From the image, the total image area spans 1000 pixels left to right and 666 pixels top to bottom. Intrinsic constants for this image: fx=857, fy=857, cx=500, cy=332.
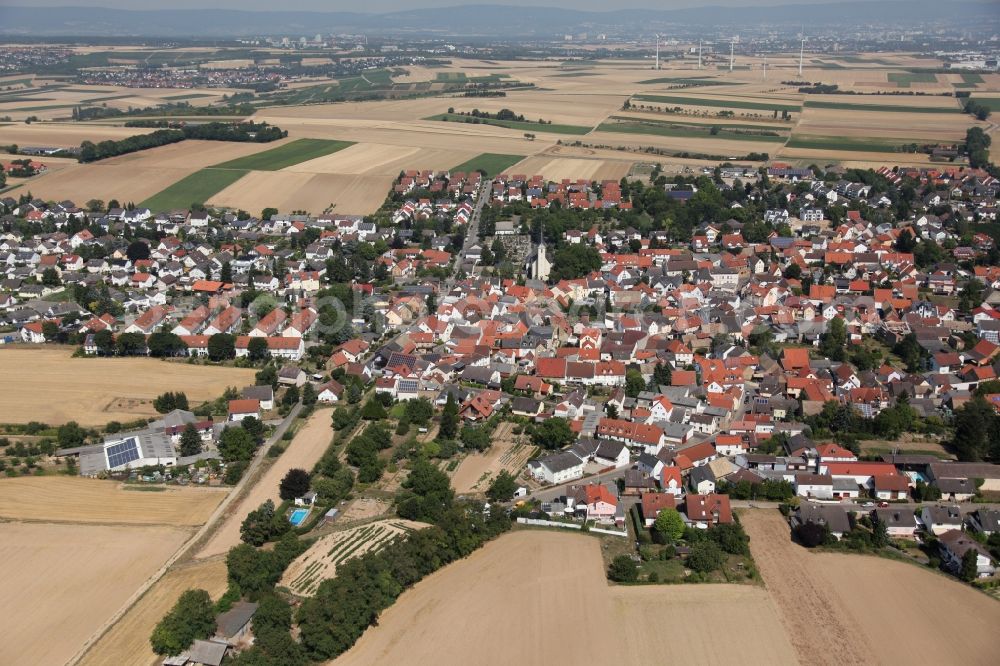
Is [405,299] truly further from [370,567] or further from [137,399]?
[370,567]

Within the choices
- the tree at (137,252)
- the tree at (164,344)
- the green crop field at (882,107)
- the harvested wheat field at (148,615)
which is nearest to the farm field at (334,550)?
the harvested wheat field at (148,615)

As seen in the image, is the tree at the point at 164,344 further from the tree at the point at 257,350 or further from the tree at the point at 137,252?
the tree at the point at 137,252

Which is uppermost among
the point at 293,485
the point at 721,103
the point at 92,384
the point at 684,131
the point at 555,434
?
the point at 721,103

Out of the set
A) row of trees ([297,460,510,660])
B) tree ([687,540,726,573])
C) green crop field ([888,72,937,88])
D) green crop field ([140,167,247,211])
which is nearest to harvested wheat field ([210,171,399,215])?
green crop field ([140,167,247,211])

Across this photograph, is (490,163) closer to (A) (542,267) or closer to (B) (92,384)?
(A) (542,267)

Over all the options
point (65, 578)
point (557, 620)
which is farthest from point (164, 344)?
point (557, 620)

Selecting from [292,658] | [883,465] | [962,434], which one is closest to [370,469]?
[292,658]
